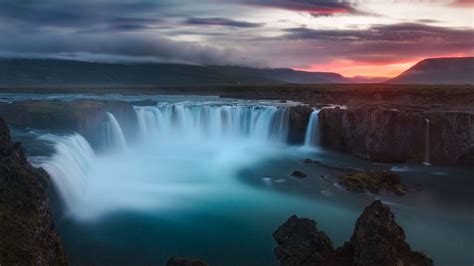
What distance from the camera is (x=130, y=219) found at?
18312 millimetres

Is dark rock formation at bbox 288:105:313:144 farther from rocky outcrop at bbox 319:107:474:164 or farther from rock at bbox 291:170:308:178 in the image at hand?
rock at bbox 291:170:308:178

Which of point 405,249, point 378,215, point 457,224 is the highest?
point 378,215

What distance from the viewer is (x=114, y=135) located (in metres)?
32.6

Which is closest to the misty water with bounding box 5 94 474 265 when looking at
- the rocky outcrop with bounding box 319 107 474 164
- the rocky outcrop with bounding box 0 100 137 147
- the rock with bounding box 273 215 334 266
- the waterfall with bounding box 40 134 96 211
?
the waterfall with bounding box 40 134 96 211

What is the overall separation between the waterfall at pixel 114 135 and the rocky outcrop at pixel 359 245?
2216 cm

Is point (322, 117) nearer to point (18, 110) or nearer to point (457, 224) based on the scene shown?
point (457, 224)

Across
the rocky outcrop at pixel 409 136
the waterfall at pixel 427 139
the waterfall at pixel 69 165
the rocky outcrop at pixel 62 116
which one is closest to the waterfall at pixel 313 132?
the rocky outcrop at pixel 409 136

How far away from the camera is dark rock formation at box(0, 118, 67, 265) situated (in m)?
7.83

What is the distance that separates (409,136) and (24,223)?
27.1 metres

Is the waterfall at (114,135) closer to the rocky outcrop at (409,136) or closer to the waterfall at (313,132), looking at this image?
the waterfall at (313,132)

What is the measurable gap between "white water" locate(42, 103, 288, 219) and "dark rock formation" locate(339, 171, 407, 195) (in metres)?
5.65

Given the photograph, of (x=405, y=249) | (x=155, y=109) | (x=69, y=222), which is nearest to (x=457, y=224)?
(x=405, y=249)

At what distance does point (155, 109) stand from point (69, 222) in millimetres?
24682

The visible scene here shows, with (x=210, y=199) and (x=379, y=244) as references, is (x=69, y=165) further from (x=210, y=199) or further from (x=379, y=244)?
(x=379, y=244)
